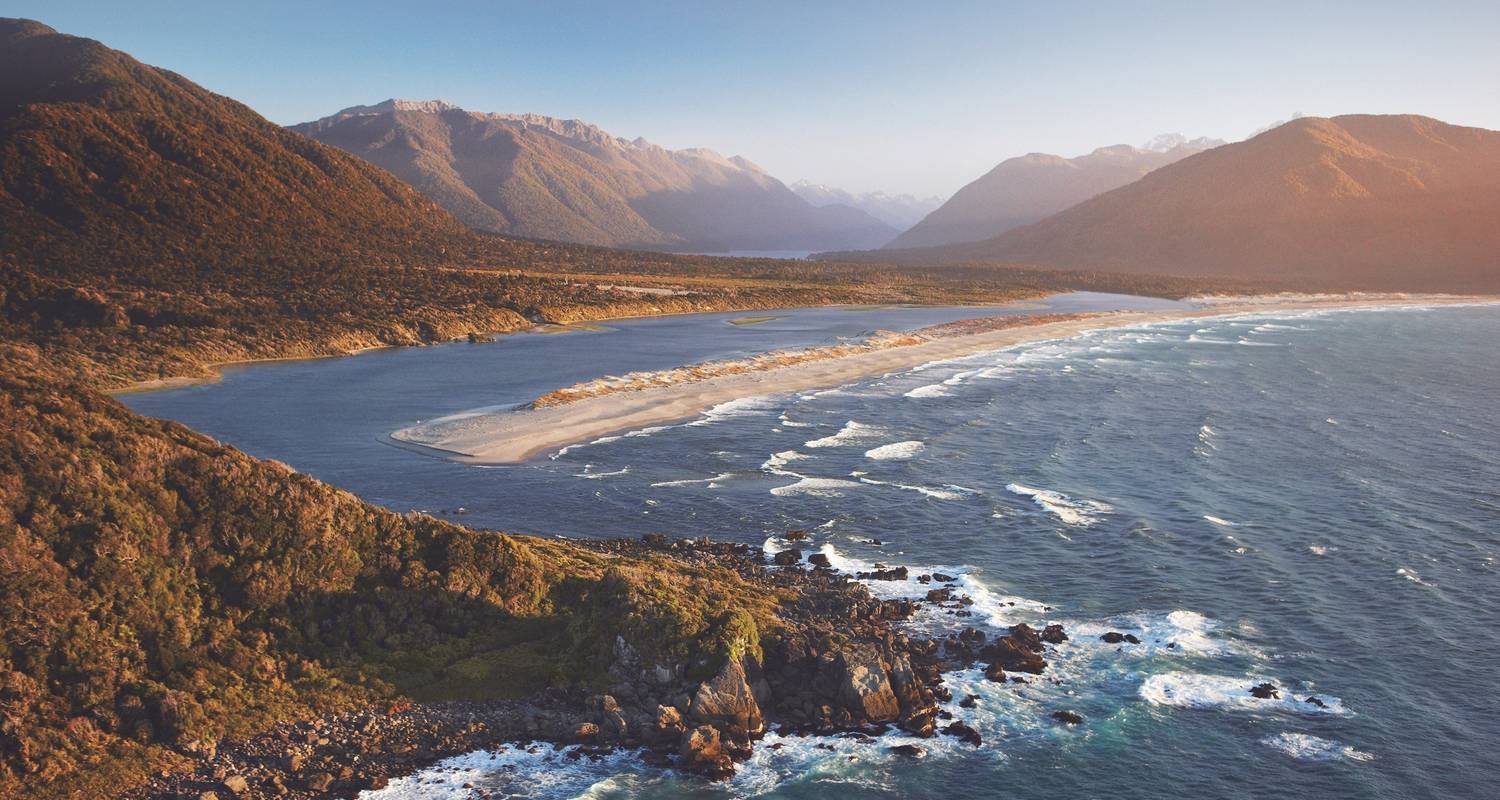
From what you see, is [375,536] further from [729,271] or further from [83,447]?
[729,271]

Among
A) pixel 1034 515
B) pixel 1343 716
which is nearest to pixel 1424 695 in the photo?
pixel 1343 716

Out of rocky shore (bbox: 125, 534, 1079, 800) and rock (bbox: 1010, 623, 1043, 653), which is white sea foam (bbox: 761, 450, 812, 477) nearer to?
rock (bbox: 1010, 623, 1043, 653)

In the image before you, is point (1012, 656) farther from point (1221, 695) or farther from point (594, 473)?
point (594, 473)

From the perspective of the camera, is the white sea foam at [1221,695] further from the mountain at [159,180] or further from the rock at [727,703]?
the mountain at [159,180]

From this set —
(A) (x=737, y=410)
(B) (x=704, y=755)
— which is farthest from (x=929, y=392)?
(B) (x=704, y=755)

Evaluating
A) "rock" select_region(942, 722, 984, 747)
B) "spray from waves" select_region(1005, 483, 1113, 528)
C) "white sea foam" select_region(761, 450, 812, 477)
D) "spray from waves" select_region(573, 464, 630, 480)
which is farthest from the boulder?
"spray from waves" select_region(573, 464, 630, 480)
